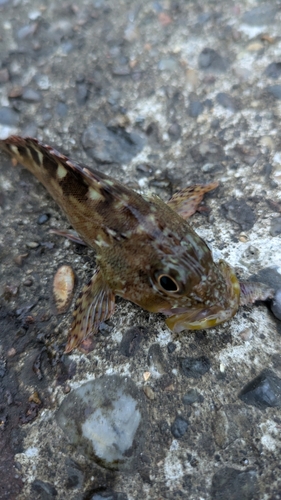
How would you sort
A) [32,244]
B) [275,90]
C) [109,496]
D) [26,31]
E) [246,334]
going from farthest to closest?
1. [26,31]
2. [275,90]
3. [32,244]
4. [246,334]
5. [109,496]

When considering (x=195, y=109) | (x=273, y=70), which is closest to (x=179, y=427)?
(x=195, y=109)

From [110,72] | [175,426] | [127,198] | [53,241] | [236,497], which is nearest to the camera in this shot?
[236,497]

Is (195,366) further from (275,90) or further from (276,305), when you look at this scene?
(275,90)

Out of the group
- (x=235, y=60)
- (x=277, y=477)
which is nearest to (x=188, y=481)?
(x=277, y=477)

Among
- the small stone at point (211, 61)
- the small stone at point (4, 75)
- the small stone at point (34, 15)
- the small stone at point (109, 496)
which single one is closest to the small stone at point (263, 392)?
the small stone at point (109, 496)

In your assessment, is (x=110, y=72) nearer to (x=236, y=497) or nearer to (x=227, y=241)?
(x=227, y=241)

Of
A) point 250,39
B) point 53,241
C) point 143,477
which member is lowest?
point 143,477

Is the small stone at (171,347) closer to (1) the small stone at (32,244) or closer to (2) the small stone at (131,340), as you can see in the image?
(2) the small stone at (131,340)

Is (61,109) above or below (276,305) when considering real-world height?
above
